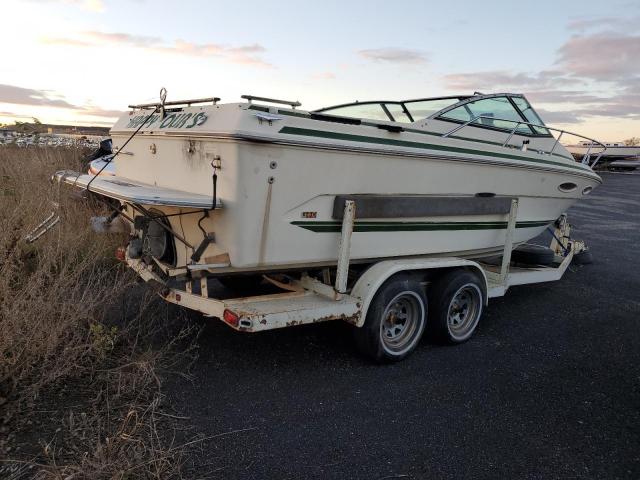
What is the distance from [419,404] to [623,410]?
4.96 ft

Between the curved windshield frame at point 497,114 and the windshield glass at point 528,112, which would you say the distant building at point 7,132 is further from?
the windshield glass at point 528,112

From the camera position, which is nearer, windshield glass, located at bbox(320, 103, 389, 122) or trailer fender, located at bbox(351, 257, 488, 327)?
trailer fender, located at bbox(351, 257, 488, 327)

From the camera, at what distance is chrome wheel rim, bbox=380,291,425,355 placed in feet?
Result: 14.8

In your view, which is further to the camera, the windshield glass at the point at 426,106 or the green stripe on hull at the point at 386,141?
the windshield glass at the point at 426,106

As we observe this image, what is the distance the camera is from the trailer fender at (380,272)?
4.17m

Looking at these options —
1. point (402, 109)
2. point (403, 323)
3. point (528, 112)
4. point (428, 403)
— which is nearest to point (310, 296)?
point (403, 323)

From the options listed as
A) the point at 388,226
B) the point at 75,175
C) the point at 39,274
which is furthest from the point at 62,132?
the point at 388,226

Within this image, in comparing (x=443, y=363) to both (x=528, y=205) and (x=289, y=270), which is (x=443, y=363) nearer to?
(x=289, y=270)

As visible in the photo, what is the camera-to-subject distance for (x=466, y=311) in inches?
204

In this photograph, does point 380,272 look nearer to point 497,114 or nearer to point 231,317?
point 231,317

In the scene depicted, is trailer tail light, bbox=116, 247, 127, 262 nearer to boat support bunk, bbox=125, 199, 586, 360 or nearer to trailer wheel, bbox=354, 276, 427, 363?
boat support bunk, bbox=125, 199, 586, 360

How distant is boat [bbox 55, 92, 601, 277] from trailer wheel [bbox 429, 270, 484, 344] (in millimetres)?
338

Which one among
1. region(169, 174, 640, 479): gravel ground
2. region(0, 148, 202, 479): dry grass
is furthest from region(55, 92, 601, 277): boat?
region(169, 174, 640, 479): gravel ground

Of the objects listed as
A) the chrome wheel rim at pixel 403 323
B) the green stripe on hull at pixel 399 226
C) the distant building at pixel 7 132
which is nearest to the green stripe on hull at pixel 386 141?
the green stripe on hull at pixel 399 226
